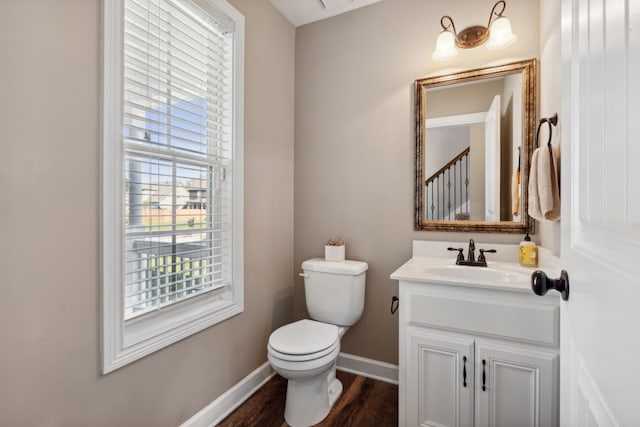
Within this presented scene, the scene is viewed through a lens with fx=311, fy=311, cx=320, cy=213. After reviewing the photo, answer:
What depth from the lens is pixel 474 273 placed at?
1.65 meters

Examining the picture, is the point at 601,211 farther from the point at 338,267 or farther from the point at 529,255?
the point at 338,267

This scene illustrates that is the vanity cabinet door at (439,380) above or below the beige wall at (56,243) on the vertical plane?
below

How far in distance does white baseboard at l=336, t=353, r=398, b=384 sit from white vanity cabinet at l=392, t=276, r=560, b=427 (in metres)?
0.52

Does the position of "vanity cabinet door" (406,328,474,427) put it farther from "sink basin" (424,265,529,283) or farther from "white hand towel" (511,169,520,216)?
"white hand towel" (511,169,520,216)

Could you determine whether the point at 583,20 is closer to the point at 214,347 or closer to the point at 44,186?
the point at 44,186

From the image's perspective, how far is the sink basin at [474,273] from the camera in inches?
60.9

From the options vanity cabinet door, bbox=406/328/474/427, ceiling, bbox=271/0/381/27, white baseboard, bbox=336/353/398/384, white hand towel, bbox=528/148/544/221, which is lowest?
white baseboard, bbox=336/353/398/384

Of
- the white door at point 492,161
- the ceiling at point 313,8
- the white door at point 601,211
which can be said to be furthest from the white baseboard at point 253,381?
the ceiling at point 313,8

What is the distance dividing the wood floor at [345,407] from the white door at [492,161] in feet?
4.04

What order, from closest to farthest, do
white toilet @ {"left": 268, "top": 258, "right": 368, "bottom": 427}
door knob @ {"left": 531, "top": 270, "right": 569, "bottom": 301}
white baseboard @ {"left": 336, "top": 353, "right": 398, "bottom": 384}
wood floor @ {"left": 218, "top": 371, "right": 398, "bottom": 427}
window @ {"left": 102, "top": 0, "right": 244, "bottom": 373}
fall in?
1. door knob @ {"left": 531, "top": 270, "right": 569, "bottom": 301}
2. window @ {"left": 102, "top": 0, "right": 244, "bottom": 373}
3. white toilet @ {"left": 268, "top": 258, "right": 368, "bottom": 427}
4. wood floor @ {"left": 218, "top": 371, "right": 398, "bottom": 427}
5. white baseboard @ {"left": 336, "top": 353, "right": 398, "bottom": 384}

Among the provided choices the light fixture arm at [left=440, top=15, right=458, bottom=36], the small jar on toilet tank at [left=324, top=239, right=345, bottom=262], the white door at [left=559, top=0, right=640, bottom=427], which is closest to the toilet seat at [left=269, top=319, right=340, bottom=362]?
the small jar on toilet tank at [left=324, top=239, right=345, bottom=262]

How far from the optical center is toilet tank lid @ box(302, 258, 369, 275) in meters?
1.92

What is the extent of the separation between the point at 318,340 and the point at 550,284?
1.17 metres

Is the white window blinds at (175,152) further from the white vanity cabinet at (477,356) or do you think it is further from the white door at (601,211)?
the white door at (601,211)
